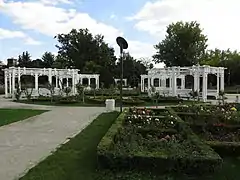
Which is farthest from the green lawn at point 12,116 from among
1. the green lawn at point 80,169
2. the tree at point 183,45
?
the tree at point 183,45

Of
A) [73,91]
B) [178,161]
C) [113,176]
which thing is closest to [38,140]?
[113,176]

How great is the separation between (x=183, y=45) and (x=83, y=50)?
66.6 ft

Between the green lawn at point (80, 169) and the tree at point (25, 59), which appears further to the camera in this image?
the tree at point (25, 59)

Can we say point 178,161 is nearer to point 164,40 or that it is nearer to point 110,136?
point 110,136

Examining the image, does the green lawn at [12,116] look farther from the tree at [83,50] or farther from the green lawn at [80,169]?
the tree at [83,50]

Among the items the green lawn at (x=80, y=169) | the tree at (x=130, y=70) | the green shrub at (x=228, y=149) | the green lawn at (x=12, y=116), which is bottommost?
the green lawn at (x=80, y=169)

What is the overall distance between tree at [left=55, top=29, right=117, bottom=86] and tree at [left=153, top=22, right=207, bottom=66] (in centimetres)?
1147

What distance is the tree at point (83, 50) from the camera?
61438 mm

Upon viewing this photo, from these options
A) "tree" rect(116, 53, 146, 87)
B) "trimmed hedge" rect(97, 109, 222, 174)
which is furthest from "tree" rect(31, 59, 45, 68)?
"trimmed hedge" rect(97, 109, 222, 174)

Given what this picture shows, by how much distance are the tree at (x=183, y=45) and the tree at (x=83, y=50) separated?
452 inches

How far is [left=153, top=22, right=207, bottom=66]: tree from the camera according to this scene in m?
50.6

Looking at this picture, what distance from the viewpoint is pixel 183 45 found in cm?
5181

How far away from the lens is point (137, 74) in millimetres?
64438

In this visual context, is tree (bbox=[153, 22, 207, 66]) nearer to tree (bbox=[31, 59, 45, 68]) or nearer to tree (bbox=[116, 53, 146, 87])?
tree (bbox=[116, 53, 146, 87])
